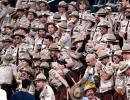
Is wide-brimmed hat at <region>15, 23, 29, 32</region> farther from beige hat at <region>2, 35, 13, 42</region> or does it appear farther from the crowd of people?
beige hat at <region>2, 35, 13, 42</region>

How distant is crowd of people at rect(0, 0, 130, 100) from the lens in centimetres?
1031

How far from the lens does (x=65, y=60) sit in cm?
1198

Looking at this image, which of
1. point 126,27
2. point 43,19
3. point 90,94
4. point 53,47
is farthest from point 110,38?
point 43,19

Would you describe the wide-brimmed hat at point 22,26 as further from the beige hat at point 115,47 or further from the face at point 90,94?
the face at point 90,94

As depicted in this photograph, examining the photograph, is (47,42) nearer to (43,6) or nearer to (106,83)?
(43,6)

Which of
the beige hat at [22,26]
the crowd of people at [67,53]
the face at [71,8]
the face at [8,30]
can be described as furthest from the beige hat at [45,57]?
the face at [8,30]

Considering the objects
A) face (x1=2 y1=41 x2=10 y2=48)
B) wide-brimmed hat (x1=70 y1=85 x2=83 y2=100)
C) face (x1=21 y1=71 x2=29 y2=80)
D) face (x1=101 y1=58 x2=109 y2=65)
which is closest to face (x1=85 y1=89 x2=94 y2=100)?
wide-brimmed hat (x1=70 y1=85 x2=83 y2=100)

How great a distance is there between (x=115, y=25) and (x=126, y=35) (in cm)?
73

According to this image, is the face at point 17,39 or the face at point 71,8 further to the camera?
the face at point 71,8

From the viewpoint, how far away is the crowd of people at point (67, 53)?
10.3 meters

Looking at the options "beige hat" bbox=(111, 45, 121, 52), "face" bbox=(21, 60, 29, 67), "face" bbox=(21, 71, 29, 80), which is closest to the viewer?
"beige hat" bbox=(111, 45, 121, 52)

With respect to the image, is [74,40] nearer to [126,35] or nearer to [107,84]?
[126,35]

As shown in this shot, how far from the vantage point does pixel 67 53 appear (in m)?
12.2

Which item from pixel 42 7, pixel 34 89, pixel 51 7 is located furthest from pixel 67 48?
pixel 51 7
